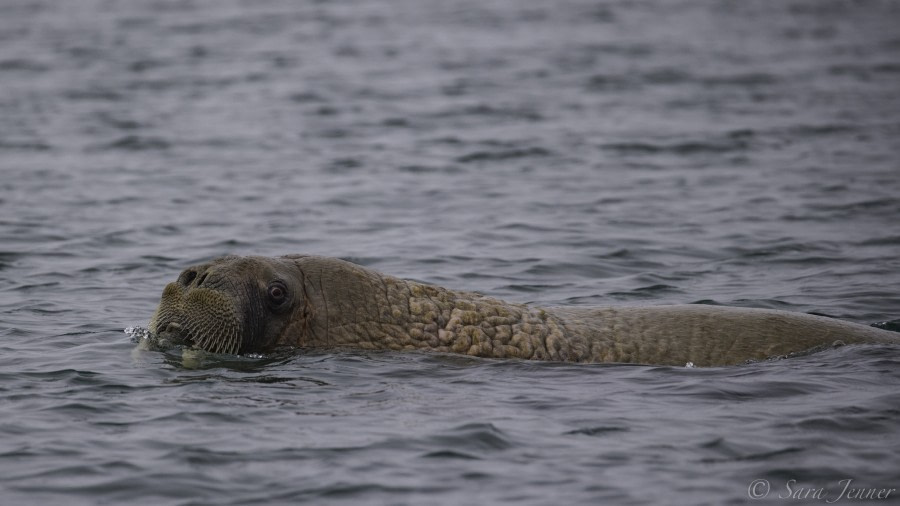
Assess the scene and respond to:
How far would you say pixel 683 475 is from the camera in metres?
7.95

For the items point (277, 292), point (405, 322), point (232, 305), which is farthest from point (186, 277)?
point (405, 322)

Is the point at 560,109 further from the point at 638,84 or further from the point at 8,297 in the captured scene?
the point at 8,297

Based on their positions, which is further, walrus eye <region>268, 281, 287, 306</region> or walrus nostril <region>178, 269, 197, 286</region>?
walrus nostril <region>178, 269, 197, 286</region>

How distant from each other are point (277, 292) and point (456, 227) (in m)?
7.32

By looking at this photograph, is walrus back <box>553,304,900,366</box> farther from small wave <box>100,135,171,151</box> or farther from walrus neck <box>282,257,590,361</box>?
small wave <box>100,135,171,151</box>

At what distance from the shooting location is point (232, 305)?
9.98 m

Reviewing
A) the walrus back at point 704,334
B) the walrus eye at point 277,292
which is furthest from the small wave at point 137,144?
the walrus back at point 704,334

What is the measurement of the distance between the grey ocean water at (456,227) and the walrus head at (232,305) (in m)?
0.21

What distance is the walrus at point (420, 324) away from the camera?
10117mm

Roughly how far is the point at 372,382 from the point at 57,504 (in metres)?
2.71

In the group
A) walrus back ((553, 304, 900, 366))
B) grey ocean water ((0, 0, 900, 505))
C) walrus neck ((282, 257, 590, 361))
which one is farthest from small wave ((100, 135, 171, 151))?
walrus back ((553, 304, 900, 366))

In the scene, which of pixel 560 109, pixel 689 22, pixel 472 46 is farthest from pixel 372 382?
pixel 689 22

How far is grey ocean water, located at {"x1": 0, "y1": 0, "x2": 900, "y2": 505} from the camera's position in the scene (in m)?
8.30

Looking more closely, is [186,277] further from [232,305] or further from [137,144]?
[137,144]
